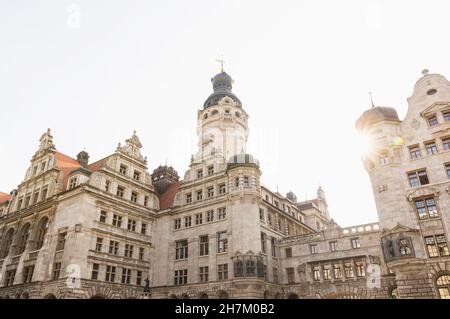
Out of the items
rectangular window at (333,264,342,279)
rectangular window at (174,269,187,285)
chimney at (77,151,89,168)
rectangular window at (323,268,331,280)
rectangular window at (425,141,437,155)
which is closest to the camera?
rectangular window at (425,141,437,155)

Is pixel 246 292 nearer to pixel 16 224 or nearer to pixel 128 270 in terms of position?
pixel 128 270

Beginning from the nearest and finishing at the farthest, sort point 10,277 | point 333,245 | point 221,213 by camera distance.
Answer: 1. point 333,245
2. point 10,277
3. point 221,213

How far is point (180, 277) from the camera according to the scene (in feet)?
131

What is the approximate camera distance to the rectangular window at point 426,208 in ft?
88.7

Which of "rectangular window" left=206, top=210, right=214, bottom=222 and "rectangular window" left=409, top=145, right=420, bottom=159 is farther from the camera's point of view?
"rectangular window" left=206, top=210, right=214, bottom=222

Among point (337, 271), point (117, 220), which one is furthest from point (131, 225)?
point (337, 271)

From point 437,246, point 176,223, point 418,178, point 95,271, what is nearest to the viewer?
point 437,246

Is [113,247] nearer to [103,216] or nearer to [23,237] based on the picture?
[103,216]

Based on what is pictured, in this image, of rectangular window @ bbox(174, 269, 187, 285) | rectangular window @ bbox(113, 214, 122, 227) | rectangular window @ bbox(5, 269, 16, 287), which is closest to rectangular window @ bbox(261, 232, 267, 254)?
rectangular window @ bbox(174, 269, 187, 285)

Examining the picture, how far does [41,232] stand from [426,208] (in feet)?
134

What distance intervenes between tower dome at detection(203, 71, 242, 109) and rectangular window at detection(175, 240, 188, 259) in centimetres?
2637

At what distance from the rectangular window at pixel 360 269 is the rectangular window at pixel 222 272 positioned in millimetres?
13646

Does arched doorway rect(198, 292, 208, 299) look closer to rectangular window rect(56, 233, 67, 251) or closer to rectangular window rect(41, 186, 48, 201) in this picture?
rectangular window rect(56, 233, 67, 251)

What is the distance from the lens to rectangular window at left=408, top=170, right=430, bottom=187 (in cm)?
2852
